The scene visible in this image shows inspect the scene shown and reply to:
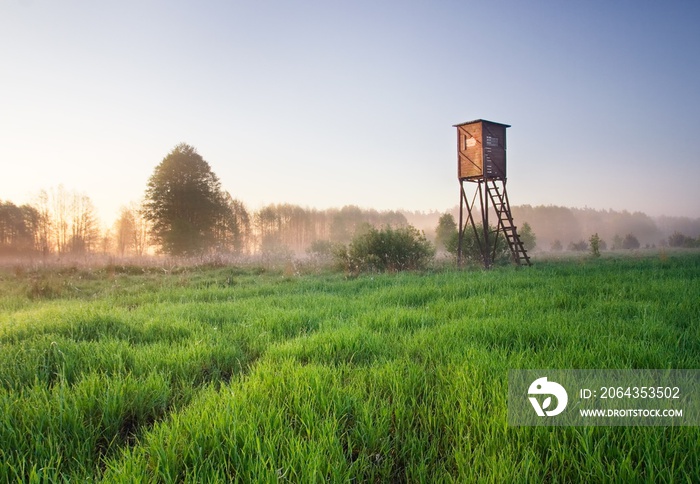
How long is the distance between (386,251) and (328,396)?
13.7 metres

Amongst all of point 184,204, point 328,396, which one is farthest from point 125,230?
point 328,396

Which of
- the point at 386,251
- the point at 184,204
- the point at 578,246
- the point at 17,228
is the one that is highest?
the point at 184,204

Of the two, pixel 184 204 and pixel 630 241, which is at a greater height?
pixel 184 204

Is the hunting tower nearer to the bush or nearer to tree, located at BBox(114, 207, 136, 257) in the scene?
the bush

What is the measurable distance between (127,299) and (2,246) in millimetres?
51686

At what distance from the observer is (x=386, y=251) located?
1608 cm

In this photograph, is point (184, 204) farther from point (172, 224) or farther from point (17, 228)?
point (17, 228)

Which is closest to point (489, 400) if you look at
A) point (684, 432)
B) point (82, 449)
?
point (684, 432)

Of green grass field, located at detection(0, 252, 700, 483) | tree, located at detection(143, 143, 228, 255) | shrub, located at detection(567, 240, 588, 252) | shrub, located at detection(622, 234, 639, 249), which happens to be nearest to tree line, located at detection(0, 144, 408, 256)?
tree, located at detection(143, 143, 228, 255)

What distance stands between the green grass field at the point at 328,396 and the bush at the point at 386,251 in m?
10.1

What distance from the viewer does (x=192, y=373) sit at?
3.39m

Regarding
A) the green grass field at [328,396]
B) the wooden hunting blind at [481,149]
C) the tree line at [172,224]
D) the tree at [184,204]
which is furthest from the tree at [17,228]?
the green grass field at [328,396]

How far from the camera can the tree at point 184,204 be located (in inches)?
1314

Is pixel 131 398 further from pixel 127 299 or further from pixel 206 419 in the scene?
pixel 127 299
